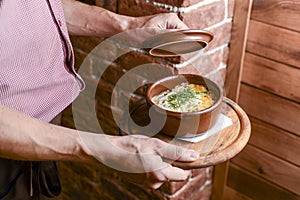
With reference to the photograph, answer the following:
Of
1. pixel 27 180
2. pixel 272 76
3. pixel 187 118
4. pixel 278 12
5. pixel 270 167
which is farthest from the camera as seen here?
pixel 270 167

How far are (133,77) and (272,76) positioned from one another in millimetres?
451

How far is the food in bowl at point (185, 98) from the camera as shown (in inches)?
44.4

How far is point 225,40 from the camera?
157cm

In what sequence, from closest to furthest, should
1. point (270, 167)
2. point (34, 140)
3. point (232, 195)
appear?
point (34, 140)
point (270, 167)
point (232, 195)

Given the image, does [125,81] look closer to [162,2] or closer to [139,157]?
[162,2]

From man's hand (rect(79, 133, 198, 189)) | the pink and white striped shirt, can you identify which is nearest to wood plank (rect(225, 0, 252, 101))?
the pink and white striped shirt

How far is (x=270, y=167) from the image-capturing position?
1.65 m

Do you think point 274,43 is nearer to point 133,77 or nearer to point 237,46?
point 237,46

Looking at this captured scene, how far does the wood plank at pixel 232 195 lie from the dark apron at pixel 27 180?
0.76 m

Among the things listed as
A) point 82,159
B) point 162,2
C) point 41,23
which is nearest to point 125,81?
point 162,2

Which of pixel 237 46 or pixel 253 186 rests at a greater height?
pixel 237 46

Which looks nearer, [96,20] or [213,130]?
[213,130]

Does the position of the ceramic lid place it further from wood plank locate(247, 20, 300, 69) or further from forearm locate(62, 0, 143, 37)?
wood plank locate(247, 20, 300, 69)

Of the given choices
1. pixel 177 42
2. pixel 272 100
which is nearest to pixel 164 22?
pixel 177 42
